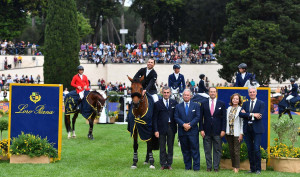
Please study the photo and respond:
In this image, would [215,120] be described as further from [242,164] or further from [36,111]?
[36,111]

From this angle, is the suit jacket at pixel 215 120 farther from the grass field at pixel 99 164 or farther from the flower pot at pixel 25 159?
the flower pot at pixel 25 159

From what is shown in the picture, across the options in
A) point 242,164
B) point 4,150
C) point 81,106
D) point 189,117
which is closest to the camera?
point 189,117

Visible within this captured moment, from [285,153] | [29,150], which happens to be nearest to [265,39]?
[285,153]

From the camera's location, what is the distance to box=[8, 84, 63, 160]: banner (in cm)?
1384

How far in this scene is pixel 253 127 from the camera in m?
12.3

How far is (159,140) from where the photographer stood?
13289 millimetres

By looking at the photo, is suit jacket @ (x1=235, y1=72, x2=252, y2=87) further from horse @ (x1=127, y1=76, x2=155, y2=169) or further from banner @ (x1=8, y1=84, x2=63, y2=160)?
banner @ (x1=8, y1=84, x2=63, y2=160)

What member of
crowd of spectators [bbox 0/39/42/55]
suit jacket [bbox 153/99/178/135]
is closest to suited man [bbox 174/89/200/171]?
suit jacket [bbox 153/99/178/135]

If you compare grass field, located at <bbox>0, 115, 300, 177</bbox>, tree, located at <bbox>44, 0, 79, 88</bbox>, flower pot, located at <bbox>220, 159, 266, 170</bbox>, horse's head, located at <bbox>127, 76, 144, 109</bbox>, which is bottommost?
grass field, located at <bbox>0, 115, 300, 177</bbox>

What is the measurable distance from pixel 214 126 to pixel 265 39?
39.4 meters

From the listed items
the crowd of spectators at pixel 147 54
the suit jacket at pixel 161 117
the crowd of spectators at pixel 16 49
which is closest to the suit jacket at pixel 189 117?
the suit jacket at pixel 161 117

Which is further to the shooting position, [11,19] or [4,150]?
[11,19]

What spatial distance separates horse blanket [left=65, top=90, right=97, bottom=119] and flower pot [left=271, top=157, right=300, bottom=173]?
28.6ft

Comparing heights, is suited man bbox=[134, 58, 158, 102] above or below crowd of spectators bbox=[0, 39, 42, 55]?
below
